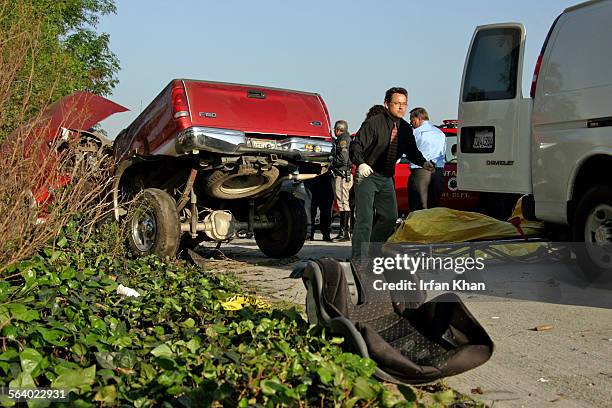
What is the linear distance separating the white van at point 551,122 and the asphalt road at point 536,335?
68 cm

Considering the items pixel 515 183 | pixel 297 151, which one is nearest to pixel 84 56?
pixel 297 151

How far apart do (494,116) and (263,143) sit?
2659 mm

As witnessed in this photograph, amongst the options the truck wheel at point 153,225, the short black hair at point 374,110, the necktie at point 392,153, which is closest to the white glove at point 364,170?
the necktie at point 392,153

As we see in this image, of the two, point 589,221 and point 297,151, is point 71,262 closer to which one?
point 297,151

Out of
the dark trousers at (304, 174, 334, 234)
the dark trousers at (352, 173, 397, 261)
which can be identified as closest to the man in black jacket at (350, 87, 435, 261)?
the dark trousers at (352, 173, 397, 261)

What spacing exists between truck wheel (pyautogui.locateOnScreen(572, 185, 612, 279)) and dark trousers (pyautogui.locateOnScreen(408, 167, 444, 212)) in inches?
163

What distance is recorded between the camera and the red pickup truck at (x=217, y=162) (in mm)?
9242

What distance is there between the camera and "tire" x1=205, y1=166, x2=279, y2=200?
371 inches

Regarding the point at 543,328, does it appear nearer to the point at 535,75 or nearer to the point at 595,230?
the point at 595,230

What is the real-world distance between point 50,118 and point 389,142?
361 centimetres

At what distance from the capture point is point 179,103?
923cm

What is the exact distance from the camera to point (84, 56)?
32.6 metres

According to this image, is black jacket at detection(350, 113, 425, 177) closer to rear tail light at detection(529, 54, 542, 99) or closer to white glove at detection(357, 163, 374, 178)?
white glove at detection(357, 163, 374, 178)

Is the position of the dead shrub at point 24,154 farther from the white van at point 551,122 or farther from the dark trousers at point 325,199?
the dark trousers at point 325,199
